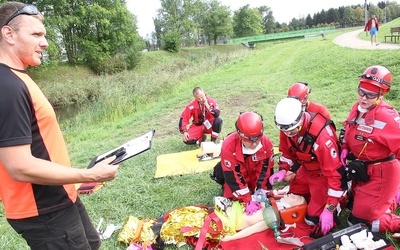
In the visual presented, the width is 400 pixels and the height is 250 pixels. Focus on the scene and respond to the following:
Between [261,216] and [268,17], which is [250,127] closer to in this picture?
[261,216]

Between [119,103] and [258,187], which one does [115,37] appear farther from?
[258,187]

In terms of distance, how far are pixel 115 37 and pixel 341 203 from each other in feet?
101

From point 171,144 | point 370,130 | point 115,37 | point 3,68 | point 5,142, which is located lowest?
point 171,144

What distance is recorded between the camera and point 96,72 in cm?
2838

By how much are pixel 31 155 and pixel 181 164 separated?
13.2ft

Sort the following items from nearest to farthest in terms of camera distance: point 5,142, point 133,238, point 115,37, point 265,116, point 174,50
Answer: point 5,142
point 133,238
point 265,116
point 115,37
point 174,50

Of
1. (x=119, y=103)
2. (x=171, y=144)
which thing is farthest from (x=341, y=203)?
(x=119, y=103)

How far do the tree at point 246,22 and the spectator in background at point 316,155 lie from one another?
65.3m

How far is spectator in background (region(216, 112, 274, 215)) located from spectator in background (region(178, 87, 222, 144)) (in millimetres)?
2609

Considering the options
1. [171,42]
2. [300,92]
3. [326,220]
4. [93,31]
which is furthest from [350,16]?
[326,220]

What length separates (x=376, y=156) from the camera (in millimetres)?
2949

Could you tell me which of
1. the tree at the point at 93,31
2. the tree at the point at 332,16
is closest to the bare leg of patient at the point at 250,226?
the tree at the point at 93,31

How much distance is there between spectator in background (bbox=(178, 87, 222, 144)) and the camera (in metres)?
6.55

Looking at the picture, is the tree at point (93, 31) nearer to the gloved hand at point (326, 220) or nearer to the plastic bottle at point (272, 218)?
the plastic bottle at point (272, 218)
